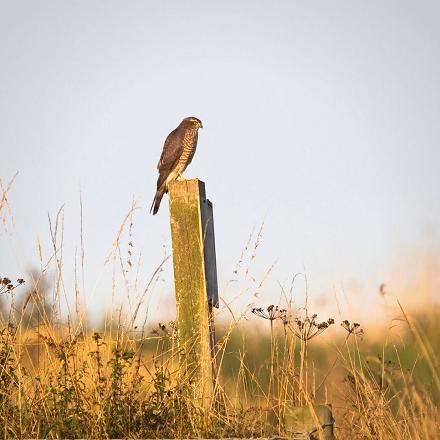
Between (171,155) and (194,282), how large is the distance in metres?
5.27

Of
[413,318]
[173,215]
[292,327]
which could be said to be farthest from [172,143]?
[413,318]

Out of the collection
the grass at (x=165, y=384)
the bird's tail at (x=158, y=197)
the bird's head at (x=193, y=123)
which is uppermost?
the bird's head at (x=193, y=123)

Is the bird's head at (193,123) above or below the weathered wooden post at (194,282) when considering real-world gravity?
above

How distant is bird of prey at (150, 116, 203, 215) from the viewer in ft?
31.3

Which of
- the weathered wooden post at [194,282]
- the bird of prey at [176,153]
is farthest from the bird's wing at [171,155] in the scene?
the weathered wooden post at [194,282]

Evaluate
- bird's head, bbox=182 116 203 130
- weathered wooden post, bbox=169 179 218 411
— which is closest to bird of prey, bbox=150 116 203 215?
bird's head, bbox=182 116 203 130

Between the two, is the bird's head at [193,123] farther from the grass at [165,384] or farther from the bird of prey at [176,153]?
the grass at [165,384]

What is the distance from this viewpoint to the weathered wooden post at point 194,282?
4387mm

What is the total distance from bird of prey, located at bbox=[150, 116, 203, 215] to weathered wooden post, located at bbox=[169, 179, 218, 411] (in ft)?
15.2

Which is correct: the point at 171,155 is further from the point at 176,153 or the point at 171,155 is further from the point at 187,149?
the point at 187,149

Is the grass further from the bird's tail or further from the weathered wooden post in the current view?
the bird's tail

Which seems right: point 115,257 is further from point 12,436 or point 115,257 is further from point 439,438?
point 439,438

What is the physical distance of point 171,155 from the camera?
31.7 ft

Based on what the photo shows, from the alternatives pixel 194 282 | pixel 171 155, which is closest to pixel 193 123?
pixel 171 155
